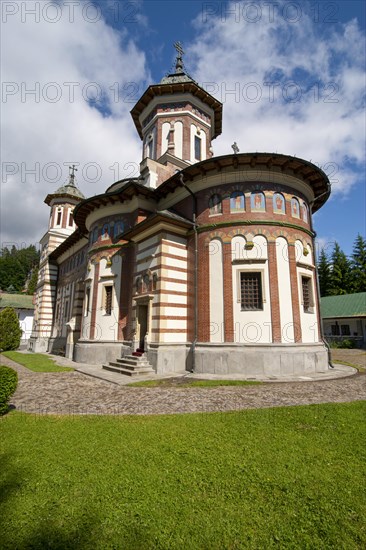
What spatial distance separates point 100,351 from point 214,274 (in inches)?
338

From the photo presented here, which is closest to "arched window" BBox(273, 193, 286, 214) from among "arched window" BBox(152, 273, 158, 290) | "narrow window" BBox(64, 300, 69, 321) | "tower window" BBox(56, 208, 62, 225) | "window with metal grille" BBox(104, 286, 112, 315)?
"arched window" BBox(152, 273, 158, 290)

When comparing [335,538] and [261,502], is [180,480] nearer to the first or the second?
[261,502]

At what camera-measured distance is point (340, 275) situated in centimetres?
4903

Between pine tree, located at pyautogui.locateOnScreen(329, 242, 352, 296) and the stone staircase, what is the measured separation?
1729 inches

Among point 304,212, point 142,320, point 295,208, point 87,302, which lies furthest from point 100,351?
point 304,212

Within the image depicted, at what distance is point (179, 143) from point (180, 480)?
70.5 ft

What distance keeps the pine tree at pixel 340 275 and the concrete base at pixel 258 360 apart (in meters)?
39.9

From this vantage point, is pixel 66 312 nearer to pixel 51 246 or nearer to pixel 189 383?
pixel 51 246

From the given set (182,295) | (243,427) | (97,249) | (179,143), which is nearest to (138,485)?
(243,427)

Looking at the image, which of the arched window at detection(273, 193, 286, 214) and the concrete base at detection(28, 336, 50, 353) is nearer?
the arched window at detection(273, 193, 286, 214)

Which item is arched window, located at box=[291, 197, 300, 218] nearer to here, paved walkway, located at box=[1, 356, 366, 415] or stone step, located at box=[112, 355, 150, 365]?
paved walkway, located at box=[1, 356, 366, 415]

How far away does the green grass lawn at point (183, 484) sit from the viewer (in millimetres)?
2986

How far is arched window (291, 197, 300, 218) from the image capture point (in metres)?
15.2

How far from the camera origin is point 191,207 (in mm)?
15953
